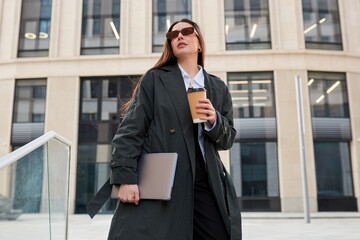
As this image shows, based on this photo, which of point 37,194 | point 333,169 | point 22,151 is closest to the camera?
point 22,151

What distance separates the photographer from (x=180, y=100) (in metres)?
2.19

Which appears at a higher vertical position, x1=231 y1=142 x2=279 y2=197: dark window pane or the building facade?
the building facade

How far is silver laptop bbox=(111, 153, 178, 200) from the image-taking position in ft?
6.39

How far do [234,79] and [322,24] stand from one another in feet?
18.5

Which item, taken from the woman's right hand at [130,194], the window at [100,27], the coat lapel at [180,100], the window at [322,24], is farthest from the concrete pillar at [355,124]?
the woman's right hand at [130,194]

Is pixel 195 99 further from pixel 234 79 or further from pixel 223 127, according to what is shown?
pixel 234 79

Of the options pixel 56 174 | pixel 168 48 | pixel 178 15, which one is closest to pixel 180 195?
pixel 168 48

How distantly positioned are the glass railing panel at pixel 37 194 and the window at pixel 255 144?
1348cm

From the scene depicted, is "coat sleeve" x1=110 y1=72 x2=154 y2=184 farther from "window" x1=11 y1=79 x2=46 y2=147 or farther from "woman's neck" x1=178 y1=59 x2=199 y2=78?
"window" x1=11 y1=79 x2=46 y2=147

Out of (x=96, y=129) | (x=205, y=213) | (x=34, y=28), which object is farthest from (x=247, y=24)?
(x=205, y=213)

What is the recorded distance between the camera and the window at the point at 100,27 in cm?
2030

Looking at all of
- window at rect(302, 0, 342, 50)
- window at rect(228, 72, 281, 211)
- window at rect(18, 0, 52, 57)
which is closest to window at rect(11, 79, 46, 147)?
window at rect(18, 0, 52, 57)

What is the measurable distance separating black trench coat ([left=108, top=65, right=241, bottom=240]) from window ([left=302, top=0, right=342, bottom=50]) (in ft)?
63.0

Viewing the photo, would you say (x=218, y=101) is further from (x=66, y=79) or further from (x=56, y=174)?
(x=66, y=79)
